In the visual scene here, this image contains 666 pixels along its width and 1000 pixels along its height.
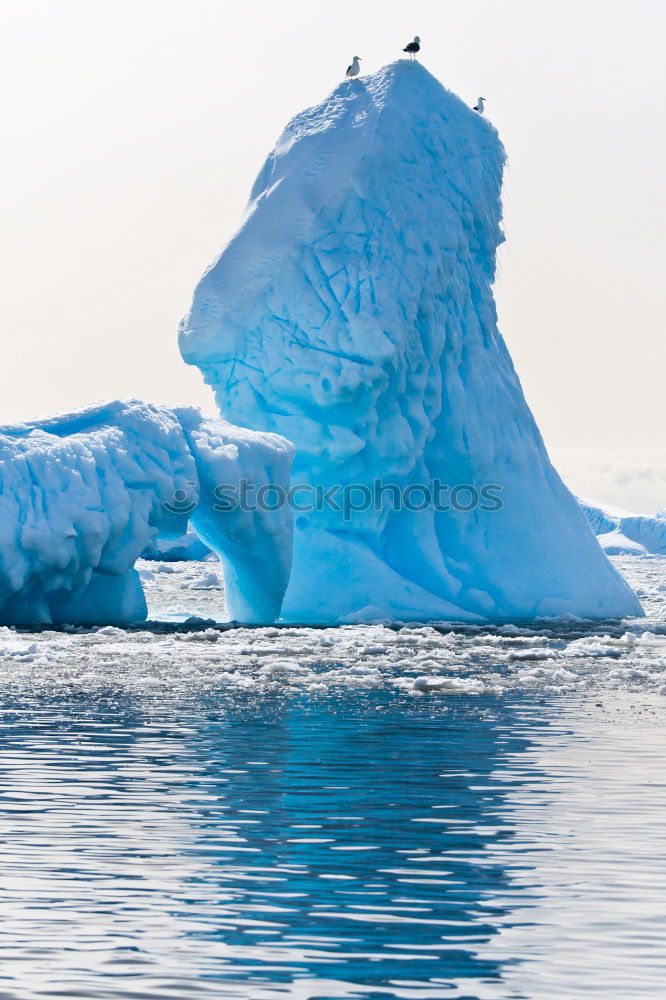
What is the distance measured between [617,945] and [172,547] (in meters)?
32.7

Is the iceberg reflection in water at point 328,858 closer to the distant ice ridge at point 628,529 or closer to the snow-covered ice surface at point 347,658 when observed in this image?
the snow-covered ice surface at point 347,658

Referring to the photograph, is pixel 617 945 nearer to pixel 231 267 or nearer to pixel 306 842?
pixel 306 842

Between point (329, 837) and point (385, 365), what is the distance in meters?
14.1

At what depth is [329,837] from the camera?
5.14 m

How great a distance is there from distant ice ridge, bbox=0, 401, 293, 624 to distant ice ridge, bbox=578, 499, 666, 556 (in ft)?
105

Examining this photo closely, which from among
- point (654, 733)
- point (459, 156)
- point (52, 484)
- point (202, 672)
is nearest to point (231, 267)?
point (459, 156)

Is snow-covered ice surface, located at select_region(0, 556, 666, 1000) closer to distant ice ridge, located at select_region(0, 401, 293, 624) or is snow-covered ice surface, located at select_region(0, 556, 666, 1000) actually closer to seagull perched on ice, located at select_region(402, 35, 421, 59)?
distant ice ridge, located at select_region(0, 401, 293, 624)

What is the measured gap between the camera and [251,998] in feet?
11.1

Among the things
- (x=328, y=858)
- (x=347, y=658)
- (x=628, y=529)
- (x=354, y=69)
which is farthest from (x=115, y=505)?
(x=628, y=529)

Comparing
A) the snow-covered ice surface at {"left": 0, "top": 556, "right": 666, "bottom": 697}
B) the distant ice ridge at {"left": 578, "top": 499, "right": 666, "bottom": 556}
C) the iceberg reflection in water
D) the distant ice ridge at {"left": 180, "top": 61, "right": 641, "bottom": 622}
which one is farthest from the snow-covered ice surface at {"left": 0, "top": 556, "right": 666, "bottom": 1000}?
the distant ice ridge at {"left": 578, "top": 499, "right": 666, "bottom": 556}

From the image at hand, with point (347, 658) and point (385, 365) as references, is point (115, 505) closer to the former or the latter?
point (347, 658)

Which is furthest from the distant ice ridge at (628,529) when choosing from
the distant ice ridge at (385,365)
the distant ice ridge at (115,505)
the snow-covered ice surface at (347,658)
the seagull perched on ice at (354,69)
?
the distant ice ridge at (115,505)

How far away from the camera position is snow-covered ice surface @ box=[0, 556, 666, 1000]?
3.66m

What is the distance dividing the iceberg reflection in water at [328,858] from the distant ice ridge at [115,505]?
246 inches
